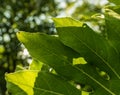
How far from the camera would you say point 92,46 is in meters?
1.72

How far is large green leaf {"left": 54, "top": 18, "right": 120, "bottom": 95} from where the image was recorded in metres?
1.70

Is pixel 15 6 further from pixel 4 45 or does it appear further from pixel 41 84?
pixel 41 84

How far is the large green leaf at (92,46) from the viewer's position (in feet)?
5.57

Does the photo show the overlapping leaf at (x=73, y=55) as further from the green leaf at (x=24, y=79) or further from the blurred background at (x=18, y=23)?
the blurred background at (x=18, y=23)

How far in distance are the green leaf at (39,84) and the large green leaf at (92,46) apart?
0.49ft

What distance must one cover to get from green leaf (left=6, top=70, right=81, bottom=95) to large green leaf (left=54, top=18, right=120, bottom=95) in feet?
0.49

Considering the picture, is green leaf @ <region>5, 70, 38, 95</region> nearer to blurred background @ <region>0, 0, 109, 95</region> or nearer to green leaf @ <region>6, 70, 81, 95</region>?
green leaf @ <region>6, 70, 81, 95</region>

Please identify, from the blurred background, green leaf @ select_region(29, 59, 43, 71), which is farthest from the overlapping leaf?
the blurred background

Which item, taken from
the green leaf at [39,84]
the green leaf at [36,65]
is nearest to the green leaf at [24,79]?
the green leaf at [39,84]

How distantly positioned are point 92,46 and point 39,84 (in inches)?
10.8

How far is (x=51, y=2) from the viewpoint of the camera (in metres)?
7.02

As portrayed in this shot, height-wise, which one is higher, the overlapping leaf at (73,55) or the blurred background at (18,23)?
the overlapping leaf at (73,55)

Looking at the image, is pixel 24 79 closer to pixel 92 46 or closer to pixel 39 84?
pixel 39 84

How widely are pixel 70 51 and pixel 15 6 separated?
5269mm
